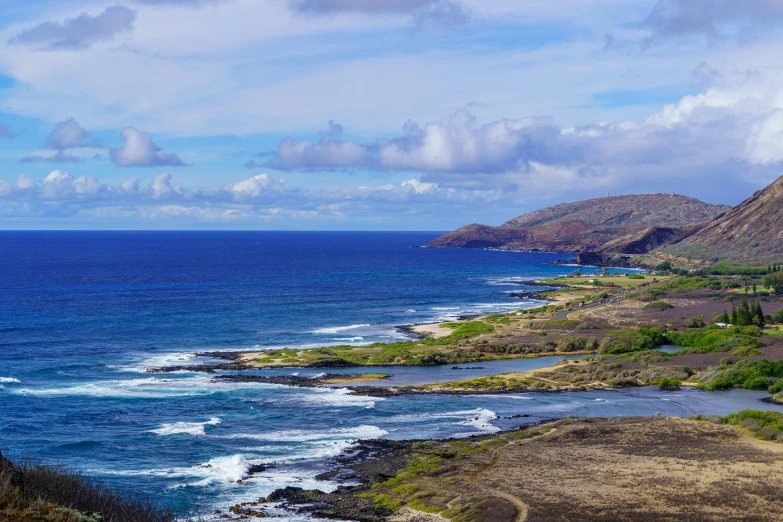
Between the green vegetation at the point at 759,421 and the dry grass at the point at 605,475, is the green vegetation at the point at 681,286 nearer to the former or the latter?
the green vegetation at the point at 759,421

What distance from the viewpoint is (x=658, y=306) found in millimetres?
130000

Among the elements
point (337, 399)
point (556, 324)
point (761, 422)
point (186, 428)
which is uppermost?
point (556, 324)

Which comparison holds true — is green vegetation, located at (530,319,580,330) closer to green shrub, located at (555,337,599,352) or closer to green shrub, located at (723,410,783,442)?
green shrub, located at (555,337,599,352)

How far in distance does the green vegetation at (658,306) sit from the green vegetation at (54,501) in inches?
4416

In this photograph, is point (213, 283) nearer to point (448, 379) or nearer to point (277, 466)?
point (448, 379)

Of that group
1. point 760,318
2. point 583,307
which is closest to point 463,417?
point 760,318

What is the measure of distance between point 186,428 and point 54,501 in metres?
33.2

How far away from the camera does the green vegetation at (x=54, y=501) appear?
70.7 feet

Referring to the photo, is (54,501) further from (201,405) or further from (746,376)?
(746,376)

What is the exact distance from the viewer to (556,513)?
38625mm

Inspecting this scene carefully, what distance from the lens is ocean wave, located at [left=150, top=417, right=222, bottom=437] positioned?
5716cm

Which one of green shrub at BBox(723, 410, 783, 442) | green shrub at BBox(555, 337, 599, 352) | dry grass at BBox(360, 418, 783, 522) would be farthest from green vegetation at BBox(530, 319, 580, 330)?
dry grass at BBox(360, 418, 783, 522)

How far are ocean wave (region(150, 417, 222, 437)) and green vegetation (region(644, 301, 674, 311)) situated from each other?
89.0 metres

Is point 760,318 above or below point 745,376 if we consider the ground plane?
above
